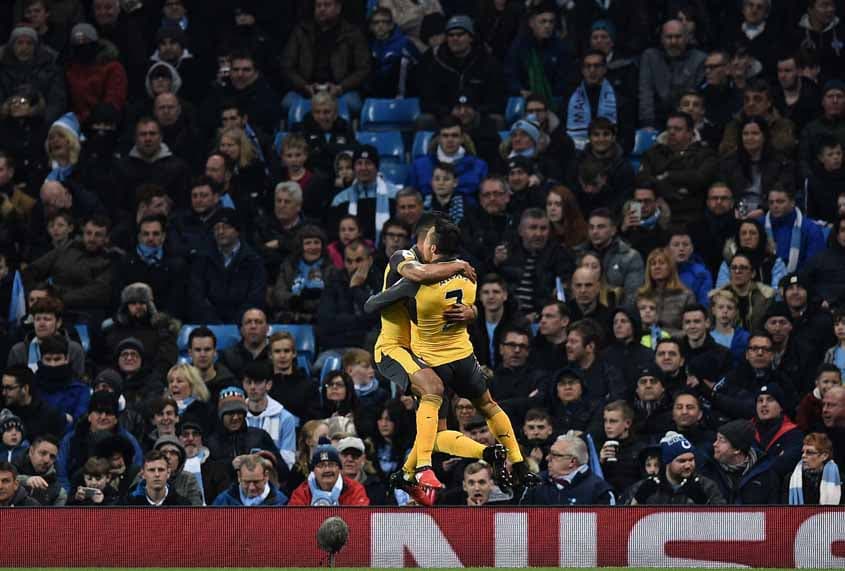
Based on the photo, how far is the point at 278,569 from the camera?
14484mm

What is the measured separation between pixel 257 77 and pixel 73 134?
246cm

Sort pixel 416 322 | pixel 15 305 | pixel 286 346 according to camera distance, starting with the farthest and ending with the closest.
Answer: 1. pixel 15 305
2. pixel 286 346
3. pixel 416 322

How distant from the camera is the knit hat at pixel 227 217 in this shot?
2025cm

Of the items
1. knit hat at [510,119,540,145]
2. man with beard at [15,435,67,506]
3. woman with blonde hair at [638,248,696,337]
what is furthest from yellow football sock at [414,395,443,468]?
knit hat at [510,119,540,145]

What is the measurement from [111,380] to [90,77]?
5.64 m

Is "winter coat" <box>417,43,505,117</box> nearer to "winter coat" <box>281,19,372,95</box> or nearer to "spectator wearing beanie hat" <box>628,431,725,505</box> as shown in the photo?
"winter coat" <box>281,19,372,95</box>

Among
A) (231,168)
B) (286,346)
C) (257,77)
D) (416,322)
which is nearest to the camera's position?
(416,322)

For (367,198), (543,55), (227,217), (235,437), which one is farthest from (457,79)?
(235,437)

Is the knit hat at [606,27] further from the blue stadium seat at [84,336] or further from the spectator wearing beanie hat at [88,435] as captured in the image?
the spectator wearing beanie hat at [88,435]

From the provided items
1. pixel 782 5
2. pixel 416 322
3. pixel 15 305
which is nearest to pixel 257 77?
pixel 15 305

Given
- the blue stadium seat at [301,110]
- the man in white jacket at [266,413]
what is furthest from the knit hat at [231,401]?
the blue stadium seat at [301,110]

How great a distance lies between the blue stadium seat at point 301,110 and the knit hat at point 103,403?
20.2 feet

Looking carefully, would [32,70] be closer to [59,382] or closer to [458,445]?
[59,382]

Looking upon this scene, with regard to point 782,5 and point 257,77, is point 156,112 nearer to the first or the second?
point 257,77
